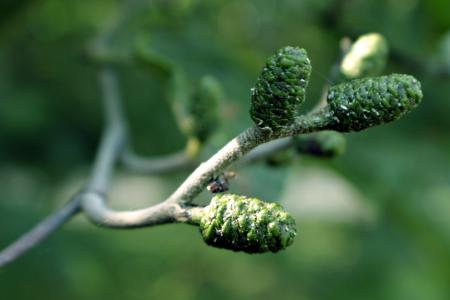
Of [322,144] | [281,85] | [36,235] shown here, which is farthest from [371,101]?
[36,235]

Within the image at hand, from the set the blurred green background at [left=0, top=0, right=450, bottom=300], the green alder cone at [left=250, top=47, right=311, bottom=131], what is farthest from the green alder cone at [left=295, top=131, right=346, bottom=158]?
the green alder cone at [left=250, top=47, right=311, bottom=131]

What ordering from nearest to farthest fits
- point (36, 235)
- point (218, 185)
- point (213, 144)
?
point (218, 185) → point (36, 235) → point (213, 144)

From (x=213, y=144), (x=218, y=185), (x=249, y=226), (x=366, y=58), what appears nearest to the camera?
(x=249, y=226)

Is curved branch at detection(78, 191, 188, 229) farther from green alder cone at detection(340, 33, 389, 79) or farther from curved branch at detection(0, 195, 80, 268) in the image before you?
green alder cone at detection(340, 33, 389, 79)

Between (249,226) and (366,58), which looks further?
(366,58)

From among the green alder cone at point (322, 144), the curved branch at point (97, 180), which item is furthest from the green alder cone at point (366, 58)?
the curved branch at point (97, 180)

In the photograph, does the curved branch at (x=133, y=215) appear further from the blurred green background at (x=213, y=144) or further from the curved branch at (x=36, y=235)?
the blurred green background at (x=213, y=144)

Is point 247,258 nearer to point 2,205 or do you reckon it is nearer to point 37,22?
point 2,205

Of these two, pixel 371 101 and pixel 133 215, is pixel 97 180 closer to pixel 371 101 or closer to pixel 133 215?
pixel 133 215
